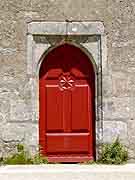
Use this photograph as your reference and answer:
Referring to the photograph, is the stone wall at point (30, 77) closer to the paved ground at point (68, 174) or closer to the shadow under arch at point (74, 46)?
the shadow under arch at point (74, 46)

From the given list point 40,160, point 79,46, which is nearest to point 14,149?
point 40,160

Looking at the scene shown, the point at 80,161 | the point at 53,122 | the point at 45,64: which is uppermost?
the point at 45,64

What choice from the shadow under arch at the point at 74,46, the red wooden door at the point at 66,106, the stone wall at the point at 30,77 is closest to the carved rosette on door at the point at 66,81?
the red wooden door at the point at 66,106

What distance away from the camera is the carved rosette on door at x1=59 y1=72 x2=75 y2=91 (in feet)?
30.3

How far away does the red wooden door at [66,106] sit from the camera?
9.20m

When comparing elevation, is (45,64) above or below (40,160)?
above

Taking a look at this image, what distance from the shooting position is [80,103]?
30.3 ft

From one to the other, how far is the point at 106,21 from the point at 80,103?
4.94 ft

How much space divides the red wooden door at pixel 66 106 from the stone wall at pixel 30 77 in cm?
30

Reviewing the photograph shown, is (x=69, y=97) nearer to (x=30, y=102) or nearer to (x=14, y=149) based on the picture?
A: (x=30, y=102)

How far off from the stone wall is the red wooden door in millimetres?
297

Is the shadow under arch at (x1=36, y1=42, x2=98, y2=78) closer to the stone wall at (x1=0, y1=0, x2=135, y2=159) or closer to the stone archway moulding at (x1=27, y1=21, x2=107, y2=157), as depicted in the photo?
the stone archway moulding at (x1=27, y1=21, x2=107, y2=157)

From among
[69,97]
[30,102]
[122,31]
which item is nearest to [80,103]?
[69,97]

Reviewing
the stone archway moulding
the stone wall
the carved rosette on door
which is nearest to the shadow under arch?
the stone archway moulding
